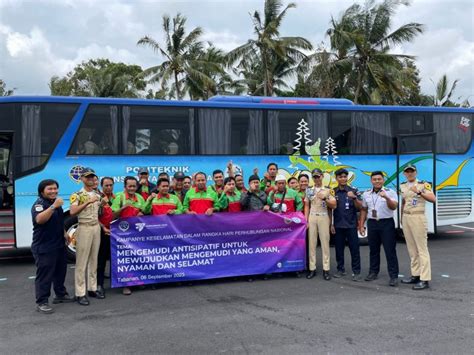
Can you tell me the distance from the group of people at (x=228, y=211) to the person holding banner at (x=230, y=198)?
2 cm

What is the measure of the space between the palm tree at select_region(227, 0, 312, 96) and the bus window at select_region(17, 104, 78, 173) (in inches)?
675

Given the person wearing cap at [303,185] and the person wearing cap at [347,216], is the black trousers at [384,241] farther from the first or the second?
the person wearing cap at [303,185]

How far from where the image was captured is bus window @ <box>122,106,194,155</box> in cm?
854

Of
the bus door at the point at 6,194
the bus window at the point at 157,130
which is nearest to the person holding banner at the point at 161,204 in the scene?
the bus window at the point at 157,130

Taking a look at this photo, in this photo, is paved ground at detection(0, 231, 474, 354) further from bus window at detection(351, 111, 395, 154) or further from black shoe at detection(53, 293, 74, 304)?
bus window at detection(351, 111, 395, 154)

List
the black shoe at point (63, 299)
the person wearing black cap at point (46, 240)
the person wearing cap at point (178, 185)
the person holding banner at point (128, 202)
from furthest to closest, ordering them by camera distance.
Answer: the person wearing cap at point (178, 185) < the person holding banner at point (128, 202) < the black shoe at point (63, 299) < the person wearing black cap at point (46, 240)

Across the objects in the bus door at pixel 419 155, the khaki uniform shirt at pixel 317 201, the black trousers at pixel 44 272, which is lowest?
the black trousers at pixel 44 272

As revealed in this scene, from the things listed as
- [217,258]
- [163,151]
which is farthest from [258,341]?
[163,151]

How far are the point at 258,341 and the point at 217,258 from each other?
2.45 m

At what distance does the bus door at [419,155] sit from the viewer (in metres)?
10.1

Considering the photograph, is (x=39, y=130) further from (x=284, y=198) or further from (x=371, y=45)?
(x=371, y=45)

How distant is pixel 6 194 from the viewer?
8953 millimetres

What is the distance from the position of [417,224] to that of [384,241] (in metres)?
0.55

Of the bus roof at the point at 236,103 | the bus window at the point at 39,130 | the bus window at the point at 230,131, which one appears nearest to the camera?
the bus window at the point at 39,130
